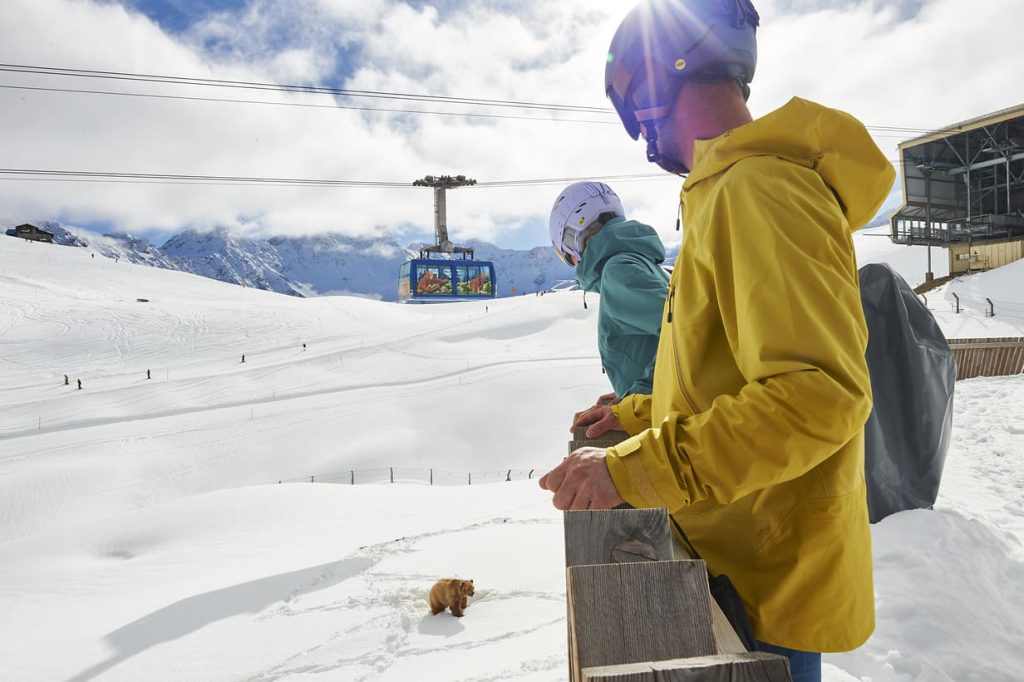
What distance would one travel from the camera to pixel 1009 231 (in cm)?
3478

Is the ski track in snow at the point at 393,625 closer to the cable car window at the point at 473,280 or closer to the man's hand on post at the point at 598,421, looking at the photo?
the man's hand on post at the point at 598,421

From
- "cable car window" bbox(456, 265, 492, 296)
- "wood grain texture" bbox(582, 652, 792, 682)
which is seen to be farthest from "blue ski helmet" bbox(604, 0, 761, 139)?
"cable car window" bbox(456, 265, 492, 296)

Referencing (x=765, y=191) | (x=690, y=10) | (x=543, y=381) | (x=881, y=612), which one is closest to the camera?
(x=765, y=191)

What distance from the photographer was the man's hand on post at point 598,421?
5.95 ft

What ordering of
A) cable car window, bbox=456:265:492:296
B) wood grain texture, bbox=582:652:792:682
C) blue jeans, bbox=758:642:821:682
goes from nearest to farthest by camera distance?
wood grain texture, bbox=582:652:792:682
blue jeans, bbox=758:642:821:682
cable car window, bbox=456:265:492:296

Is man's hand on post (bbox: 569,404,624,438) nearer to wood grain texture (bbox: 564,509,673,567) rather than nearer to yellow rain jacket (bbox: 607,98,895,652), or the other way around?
yellow rain jacket (bbox: 607,98,895,652)

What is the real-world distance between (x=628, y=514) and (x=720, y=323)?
521 millimetres

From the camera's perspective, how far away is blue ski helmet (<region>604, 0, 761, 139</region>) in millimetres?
1456

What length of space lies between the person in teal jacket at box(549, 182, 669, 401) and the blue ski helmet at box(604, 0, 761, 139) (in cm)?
135

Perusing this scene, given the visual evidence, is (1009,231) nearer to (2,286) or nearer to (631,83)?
(631,83)

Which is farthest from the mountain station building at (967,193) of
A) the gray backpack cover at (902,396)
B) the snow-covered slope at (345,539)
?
the gray backpack cover at (902,396)

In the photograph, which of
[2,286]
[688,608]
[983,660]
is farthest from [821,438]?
[2,286]

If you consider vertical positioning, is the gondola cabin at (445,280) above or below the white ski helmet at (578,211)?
above

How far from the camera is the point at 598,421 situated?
6.29ft
